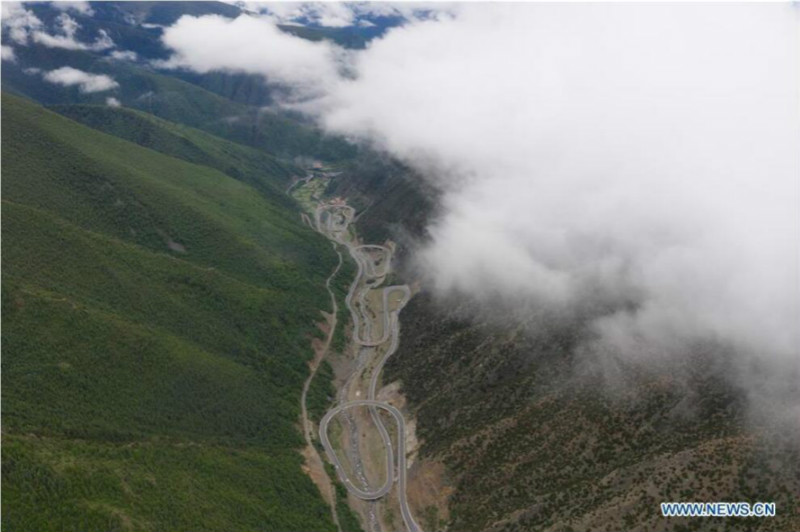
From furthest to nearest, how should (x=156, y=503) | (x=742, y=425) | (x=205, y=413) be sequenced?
(x=205, y=413) < (x=742, y=425) < (x=156, y=503)

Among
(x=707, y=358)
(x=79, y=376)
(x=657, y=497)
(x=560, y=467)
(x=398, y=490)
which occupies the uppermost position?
(x=707, y=358)

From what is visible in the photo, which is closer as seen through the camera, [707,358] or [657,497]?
[657,497]

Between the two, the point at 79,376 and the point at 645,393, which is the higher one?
the point at 645,393

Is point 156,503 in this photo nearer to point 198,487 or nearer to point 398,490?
point 198,487

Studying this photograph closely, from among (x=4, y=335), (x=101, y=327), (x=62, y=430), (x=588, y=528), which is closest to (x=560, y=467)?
(x=588, y=528)

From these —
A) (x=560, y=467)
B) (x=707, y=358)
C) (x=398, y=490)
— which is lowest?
(x=398, y=490)

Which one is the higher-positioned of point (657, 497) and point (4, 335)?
point (657, 497)

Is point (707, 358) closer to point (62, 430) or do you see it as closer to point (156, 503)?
point (156, 503)

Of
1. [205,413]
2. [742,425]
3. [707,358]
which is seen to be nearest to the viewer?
[742,425]

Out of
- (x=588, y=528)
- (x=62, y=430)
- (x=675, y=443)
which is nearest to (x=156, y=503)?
(x=62, y=430)
